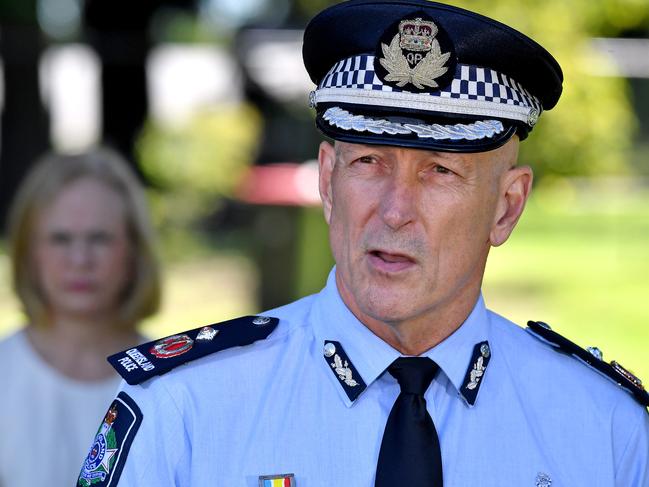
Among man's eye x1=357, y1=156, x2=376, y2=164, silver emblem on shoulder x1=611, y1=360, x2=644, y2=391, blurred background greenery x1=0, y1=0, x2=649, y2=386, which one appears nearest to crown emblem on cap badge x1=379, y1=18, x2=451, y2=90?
man's eye x1=357, y1=156, x2=376, y2=164

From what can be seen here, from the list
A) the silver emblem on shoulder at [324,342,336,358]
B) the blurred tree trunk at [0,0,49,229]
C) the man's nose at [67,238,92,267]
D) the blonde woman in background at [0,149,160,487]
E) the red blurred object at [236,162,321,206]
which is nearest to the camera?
the silver emblem on shoulder at [324,342,336,358]

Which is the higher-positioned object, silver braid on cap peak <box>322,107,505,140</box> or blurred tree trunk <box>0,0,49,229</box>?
silver braid on cap peak <box>322,107,505,140</box>

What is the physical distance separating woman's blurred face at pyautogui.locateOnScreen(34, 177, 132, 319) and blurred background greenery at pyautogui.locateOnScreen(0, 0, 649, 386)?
2.66 meters

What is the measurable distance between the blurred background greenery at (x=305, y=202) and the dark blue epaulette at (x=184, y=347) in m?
4.33

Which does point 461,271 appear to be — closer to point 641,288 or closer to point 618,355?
point 618,355

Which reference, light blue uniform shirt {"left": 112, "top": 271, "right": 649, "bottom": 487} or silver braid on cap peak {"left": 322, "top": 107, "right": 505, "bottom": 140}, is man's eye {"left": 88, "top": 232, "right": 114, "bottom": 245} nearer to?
light blue uniform shirt {"left": 112, "top": 271, "right": 649, "bottom": 487}

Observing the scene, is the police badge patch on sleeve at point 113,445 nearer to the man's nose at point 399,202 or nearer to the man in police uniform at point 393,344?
the man in police uniform at point 393,344

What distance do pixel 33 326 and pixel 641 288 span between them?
12.3 metres

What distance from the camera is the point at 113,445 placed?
2246 millimetres

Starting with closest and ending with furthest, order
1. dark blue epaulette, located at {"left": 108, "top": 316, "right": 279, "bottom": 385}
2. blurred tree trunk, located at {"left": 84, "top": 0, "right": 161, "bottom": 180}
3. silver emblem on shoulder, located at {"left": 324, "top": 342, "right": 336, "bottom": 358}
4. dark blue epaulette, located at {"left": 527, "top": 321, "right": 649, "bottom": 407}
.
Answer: dark blue epaulette, located at {"left": 108, "top": 316, "right": 279, "bottom": 385}, silver emblem on shoulder, located at {"left": 324, "top": 342, "right": 336, "bottom": 358}, dark blue epaulette, located at {"left": 527, "top": 321, "right": 649, "bottom": 407}, blurred tree trunk, located at {"left": 84, "top": 0, "right": 161, "bottom": 180}

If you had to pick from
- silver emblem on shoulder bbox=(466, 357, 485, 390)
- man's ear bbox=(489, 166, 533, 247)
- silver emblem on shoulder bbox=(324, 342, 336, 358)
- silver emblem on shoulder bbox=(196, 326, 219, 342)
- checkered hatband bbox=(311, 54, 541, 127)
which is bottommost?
silver emblem on shoulder bbox=(466, 357, 485, 390)

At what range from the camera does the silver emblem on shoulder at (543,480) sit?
2375 millimetres

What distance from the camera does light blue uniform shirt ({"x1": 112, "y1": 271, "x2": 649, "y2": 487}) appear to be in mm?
2270

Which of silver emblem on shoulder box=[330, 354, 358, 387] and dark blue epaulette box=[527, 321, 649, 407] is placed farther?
dark blue epaulette box=[527, 321, 649, 407]
